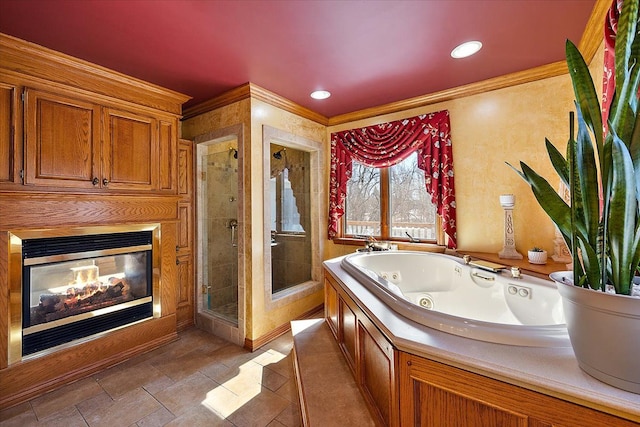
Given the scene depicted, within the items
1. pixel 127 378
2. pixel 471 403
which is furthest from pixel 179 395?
pixel 471 403

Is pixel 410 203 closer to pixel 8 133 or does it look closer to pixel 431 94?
pixel 431 94

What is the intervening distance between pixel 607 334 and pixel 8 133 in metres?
3.02

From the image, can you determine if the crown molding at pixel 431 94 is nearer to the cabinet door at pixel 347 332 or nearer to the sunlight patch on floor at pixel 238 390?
the cabinet door at pixel 347 332

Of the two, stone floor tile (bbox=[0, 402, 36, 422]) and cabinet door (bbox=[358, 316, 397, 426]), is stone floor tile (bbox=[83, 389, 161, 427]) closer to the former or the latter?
stone floor tile (bbox=[0, 402, 36, 422])

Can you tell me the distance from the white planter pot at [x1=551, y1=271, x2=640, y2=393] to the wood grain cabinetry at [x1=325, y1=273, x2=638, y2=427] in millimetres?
105

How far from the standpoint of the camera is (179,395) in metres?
1.86

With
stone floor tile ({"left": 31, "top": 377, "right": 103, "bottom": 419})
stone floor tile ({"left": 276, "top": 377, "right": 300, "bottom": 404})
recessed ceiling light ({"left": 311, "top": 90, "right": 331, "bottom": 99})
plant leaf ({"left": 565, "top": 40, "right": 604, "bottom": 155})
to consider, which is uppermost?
recessed ceiling light ({"left": 311, "top": 90, "right": 331, "bottom": 99})

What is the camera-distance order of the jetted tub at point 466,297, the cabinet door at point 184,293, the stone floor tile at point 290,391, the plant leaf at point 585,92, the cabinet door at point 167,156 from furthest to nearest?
the cabinet door at point 184,293 < the cabinet door at point 167,156 < the stone floor tile at point 290,391 < the jetted tub at point 466,297 < the plant leaf at point 585,92

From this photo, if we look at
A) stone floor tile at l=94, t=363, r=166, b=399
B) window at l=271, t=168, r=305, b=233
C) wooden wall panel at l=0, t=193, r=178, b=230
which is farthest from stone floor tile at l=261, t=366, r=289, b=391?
window at l=271, t=168, r=305, b=233

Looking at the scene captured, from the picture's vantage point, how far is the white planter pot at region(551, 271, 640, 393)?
69 cm

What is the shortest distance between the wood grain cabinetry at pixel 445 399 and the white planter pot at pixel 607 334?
0.35ft

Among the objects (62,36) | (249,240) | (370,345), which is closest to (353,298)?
(370,345)

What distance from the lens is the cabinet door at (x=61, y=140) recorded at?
6.00 feet

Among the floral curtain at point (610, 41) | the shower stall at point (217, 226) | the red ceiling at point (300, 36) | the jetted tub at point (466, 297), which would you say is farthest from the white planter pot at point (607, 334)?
the shower stall at point (217, 226)
